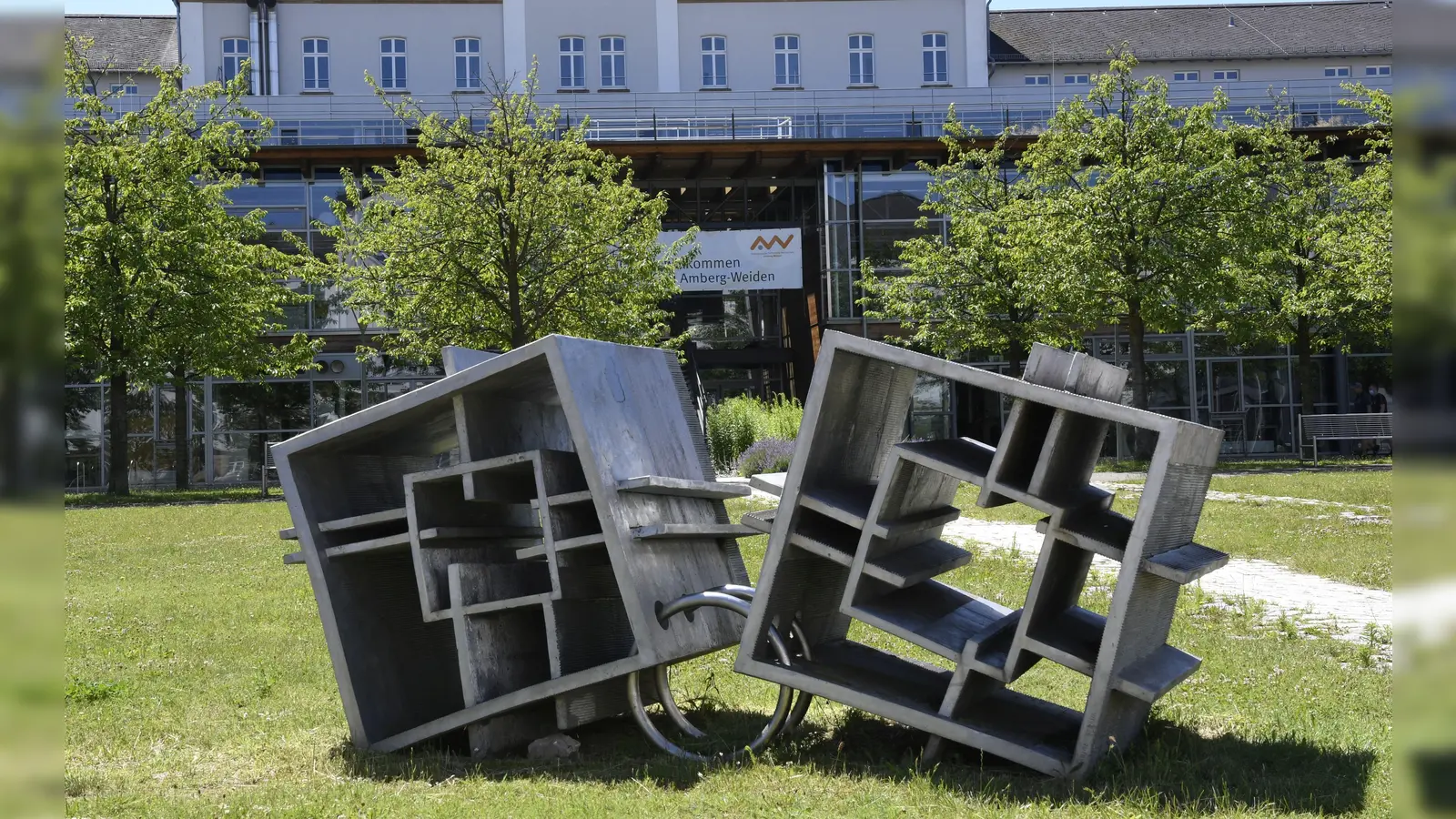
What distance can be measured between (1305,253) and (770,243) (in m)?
13.2

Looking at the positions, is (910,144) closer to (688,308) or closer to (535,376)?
(688,308)

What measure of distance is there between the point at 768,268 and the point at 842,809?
1223 inches

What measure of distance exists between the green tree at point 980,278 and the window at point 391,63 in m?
19.5

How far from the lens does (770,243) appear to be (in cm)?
3469

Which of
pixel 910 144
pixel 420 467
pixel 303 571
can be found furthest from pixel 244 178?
pixel 420 467

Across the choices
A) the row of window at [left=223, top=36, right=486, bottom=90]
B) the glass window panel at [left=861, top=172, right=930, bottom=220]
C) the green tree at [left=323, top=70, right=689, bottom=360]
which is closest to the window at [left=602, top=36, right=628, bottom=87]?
the row of window at [left=223, top=36, right=486, bottom=90]

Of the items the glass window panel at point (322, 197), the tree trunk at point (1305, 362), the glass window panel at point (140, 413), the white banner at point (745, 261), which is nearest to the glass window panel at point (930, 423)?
the white banner at point (745, 261)

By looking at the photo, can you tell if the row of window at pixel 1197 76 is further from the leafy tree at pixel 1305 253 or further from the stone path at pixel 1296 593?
the stone path at pixel 1296 593

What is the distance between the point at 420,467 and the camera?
6379 millimetres

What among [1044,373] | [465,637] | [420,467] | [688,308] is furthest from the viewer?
[688,308]

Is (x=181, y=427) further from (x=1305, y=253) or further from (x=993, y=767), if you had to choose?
(x=993, y=767)

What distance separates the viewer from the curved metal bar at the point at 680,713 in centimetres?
497

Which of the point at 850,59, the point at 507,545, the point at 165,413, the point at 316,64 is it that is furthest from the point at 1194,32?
the point at 507,545

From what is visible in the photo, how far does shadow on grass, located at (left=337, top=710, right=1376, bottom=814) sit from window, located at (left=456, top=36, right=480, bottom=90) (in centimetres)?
4090
